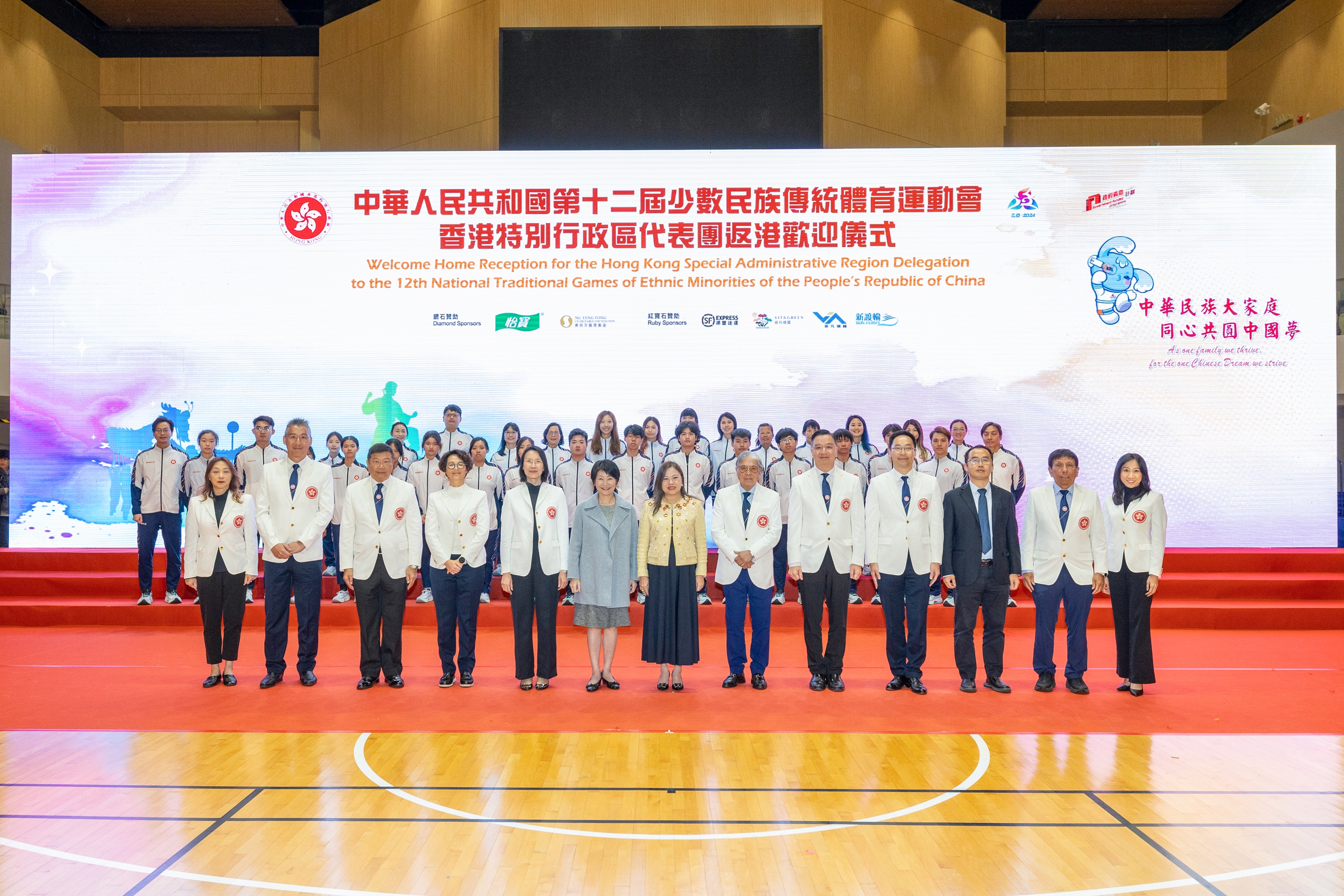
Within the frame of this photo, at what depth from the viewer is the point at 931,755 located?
4.10 metres

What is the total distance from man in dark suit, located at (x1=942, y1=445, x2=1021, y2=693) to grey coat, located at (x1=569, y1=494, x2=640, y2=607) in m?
1.80

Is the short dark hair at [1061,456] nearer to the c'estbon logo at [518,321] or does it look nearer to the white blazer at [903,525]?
the white blazer at [903,525]

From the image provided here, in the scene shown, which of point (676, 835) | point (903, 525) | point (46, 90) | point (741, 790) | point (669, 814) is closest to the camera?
point (676, 835)

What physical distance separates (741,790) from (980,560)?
2.29m

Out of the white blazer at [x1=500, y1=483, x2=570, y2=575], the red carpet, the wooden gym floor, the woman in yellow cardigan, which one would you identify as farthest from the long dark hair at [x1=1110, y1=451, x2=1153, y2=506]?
the white blazer at [x1=500, y1=483, x2=570, y2=575]

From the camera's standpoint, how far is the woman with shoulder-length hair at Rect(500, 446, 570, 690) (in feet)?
17.3

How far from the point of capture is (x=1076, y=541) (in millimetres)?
5281

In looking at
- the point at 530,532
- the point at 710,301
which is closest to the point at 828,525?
the point at 530,532

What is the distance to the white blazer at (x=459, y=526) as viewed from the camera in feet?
17.4

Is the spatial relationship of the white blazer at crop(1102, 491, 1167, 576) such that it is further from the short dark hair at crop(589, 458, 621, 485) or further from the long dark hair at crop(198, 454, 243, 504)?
the long dark hair at crop(198, 454, 243, 504)

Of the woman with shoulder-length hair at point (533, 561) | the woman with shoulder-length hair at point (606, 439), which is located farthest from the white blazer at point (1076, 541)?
the woman with shoulder-length hair at point (606, 439)

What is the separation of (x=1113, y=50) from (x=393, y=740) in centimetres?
1235

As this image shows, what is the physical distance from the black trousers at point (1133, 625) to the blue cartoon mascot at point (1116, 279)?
12.8ft

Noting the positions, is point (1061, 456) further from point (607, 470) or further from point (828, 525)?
point (607, 470)
